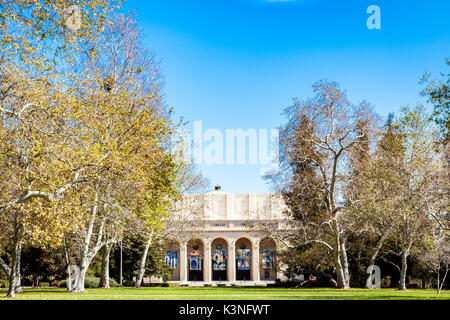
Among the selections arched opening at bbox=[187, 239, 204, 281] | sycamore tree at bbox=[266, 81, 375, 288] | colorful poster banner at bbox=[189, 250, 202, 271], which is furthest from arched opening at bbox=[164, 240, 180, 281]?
sycamore tree at bbox=[266, 81, 375, 288]

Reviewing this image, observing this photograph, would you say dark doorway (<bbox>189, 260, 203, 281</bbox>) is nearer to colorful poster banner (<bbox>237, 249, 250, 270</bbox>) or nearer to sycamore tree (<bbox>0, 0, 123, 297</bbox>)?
colorful poster banner (<bbox>237, 249, 250, 270</bbox>)

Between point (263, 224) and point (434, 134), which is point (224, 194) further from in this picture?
point (434, 134)

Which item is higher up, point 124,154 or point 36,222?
point 124,154

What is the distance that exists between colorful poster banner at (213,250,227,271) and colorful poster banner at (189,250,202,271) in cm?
240

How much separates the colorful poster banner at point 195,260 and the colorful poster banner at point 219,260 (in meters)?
2.40

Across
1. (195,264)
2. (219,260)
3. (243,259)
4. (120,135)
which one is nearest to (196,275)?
(195,264)

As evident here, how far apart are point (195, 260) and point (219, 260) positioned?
3.68 meters

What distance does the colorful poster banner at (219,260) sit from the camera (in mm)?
76062

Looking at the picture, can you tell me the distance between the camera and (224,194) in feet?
255

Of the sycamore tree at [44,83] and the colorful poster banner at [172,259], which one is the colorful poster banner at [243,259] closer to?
the colorful poster banner at [172,259]

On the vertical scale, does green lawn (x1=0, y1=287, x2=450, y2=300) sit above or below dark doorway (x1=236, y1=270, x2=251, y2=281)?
above

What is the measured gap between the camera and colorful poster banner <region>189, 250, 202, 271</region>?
75.2 meters
